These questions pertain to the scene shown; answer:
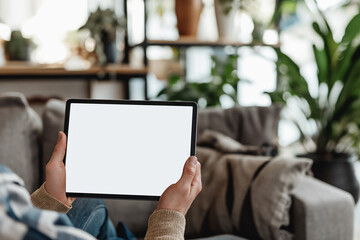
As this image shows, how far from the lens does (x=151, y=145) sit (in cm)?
102

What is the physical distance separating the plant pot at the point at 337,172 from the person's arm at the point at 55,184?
5.74ft

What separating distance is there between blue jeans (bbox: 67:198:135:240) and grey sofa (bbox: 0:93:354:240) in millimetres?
301

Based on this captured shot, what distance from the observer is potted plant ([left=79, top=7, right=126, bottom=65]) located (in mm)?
2551

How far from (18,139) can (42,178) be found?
17 centimetres

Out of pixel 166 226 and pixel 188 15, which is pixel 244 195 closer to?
pixel 166 226

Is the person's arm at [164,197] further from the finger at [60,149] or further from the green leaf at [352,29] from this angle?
the green leaf at [352,29]

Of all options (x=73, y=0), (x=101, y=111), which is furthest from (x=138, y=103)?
(x=73, y=0)

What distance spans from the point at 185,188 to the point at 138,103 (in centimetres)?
29

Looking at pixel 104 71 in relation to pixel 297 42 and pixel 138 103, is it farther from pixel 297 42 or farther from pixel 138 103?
pixel 297 42

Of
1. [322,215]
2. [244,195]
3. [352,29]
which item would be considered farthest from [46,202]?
[352,29]

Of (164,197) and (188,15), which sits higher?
(188,15)

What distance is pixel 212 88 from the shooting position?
2451mm

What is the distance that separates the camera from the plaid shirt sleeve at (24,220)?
51 centimetres

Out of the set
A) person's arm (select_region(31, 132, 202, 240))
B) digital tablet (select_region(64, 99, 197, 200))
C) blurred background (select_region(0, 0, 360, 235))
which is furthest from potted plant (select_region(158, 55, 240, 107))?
person's arm (select_region(31, 132, 202, 240))
